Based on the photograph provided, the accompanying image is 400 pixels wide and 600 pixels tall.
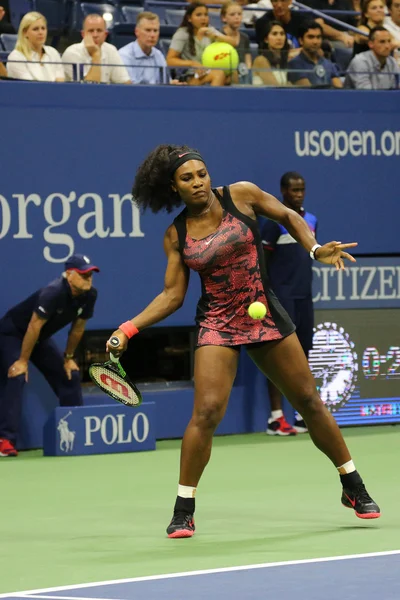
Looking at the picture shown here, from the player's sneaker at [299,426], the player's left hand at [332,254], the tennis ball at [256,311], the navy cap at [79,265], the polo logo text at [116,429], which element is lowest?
the player's sneaker at [299,426]

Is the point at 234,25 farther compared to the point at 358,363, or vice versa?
the point at 234,25

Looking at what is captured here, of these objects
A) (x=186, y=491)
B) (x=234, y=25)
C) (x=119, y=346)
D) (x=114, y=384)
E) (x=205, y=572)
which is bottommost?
(x=205, y=572)

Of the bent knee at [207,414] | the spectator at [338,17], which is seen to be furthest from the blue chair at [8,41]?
the bent knee at [207,414]

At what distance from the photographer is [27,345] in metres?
10.1

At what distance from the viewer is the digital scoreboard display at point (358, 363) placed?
11.8m

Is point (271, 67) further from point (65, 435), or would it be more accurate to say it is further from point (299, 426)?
point (65, 435)

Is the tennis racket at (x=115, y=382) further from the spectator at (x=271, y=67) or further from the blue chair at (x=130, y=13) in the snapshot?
the blue chair at (x=130, y=13)

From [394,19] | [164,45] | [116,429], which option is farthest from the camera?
[394,19]

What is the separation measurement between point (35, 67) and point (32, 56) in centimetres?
11

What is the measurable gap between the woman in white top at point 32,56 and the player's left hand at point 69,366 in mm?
2344

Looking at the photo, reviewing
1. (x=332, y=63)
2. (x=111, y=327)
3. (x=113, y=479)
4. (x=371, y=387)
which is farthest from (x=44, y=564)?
(x=332, y=63)

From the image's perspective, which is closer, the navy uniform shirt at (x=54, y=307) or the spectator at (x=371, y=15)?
Answer: the navy uniform shirt at (x=54, y=307)

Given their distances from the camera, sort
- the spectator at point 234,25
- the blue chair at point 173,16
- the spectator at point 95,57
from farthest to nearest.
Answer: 1. the blue chair at point 173,16
2. the spectator at point 234,25
3. the spectator at point 95,57

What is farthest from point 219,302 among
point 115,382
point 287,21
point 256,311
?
point 287,21
